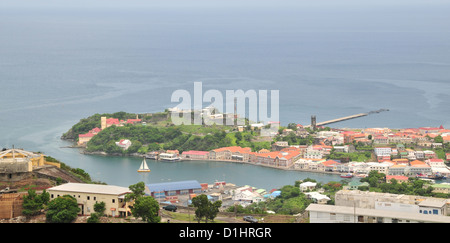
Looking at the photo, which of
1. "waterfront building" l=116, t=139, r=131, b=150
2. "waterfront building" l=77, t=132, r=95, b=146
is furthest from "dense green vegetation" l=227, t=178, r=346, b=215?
"waterfront building" l=77, t=132, r=95, b=146

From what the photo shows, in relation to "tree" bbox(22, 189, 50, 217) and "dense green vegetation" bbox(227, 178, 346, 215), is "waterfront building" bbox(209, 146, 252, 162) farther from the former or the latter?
"tree" bbox(22, 189, 50, 217)

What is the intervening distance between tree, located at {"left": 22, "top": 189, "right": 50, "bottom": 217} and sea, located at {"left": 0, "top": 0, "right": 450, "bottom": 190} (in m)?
7.12

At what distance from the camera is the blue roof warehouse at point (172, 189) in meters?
13.5

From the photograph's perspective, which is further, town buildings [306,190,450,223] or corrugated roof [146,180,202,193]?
corrugated roof [146,180,202,193]

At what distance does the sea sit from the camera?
1864 centimetres

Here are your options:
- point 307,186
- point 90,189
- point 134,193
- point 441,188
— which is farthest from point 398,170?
point 90,189

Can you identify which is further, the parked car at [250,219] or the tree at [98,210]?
the parked car at [250,219]

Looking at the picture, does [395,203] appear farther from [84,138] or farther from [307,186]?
[84,138]

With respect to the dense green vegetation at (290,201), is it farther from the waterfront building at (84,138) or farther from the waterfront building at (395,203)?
A: the waterfront building at (84,138)

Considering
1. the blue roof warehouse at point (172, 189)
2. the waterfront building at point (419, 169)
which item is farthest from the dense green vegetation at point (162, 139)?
the blue roof warehouse at point (172, 189)

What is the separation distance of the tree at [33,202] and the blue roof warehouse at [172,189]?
5279 mm
